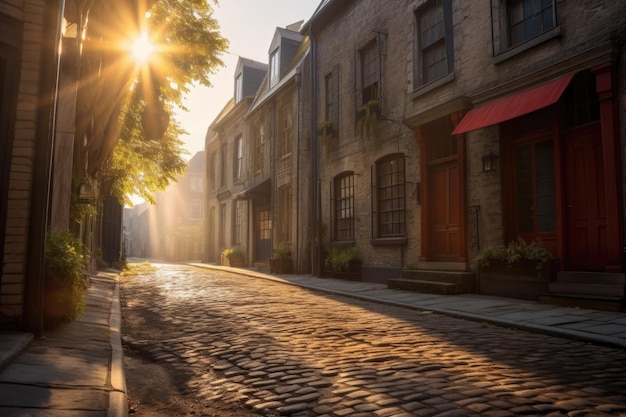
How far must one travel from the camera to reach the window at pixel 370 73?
1395cm

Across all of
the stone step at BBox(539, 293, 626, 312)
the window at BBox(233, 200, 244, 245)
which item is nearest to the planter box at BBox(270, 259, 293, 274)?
the window at BBox(233, 200, 244, 245)

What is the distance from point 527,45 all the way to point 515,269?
410cm

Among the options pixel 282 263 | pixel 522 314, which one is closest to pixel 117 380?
pixel 522 314

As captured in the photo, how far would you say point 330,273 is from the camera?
15.1 m

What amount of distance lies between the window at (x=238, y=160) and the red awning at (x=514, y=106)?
1635cm

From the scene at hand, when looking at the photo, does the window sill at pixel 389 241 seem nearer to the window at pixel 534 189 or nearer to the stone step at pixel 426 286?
the stone step at pixel 426 286

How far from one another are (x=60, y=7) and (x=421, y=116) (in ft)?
26.2

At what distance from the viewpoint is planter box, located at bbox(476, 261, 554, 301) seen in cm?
845

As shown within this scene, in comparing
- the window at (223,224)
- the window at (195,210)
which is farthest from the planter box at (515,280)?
the window at (195,210)

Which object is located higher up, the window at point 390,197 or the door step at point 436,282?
the window at point 390,197

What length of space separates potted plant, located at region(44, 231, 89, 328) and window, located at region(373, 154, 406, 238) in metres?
8.51

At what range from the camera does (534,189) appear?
362 inches

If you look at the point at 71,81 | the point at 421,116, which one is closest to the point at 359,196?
the point at 421,116

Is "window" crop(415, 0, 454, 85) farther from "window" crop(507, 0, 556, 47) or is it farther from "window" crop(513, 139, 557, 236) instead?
"window" crop(513, 139, 557, 236)
